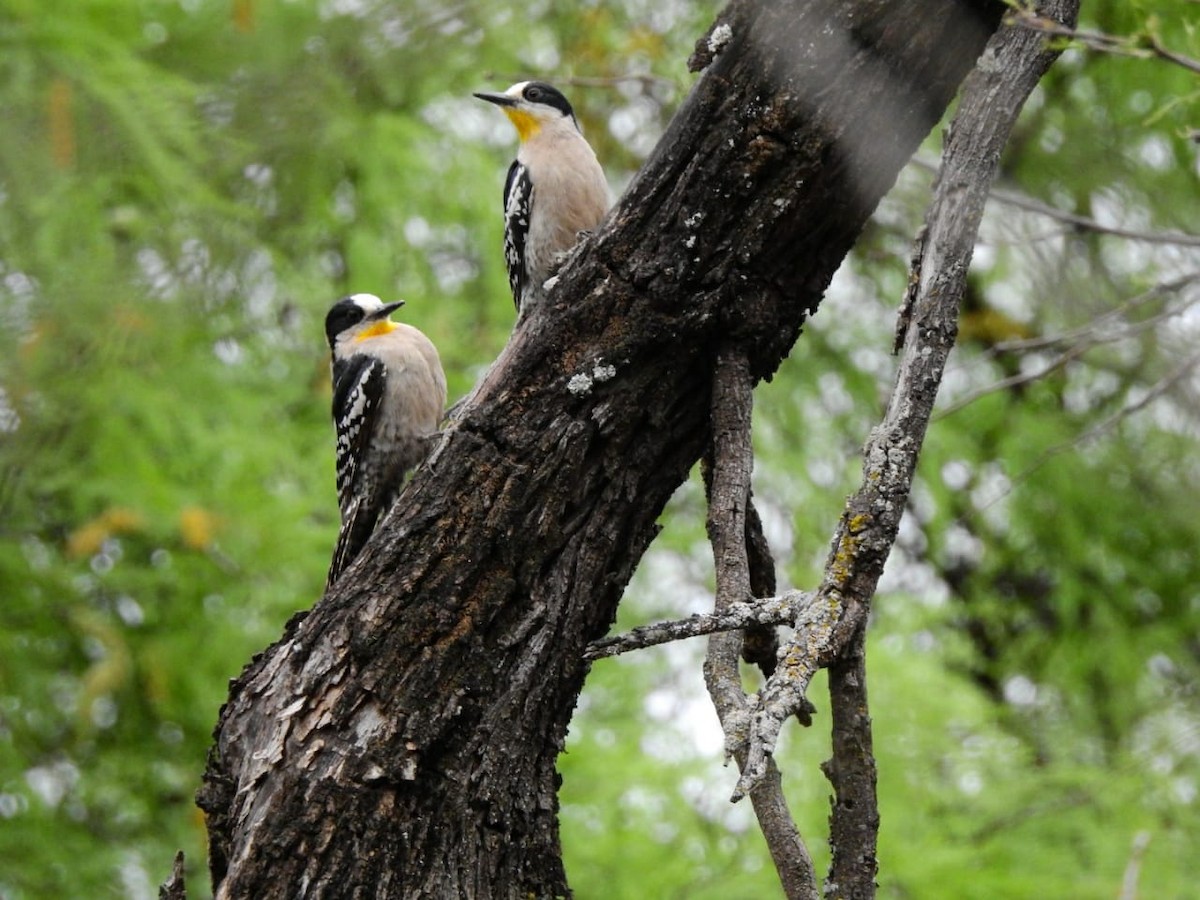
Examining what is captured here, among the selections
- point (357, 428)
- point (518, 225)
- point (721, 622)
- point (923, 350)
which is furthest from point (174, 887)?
point (518, 225)

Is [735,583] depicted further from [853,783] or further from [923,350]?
[923,350]

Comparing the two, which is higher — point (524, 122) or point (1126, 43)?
point (524, 122)

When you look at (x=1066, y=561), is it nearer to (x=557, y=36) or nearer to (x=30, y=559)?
(x=557, y=36)

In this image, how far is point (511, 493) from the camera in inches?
132

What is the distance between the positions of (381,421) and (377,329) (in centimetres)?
62

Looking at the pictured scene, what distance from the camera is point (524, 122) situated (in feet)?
20.3

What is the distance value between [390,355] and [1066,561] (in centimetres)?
647

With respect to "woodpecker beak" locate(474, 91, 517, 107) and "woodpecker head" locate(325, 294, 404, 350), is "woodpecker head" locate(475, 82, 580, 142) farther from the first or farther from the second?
"woodpecker head" locate(325, 294, 404, 350)

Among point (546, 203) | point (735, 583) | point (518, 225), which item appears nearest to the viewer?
point (735, 583)

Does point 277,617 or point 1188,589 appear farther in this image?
point 1188,589

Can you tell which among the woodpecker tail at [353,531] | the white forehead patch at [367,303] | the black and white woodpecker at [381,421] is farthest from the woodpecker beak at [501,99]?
the woodpecker tail at [353,531]

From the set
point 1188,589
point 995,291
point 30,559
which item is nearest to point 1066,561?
point 1188,589

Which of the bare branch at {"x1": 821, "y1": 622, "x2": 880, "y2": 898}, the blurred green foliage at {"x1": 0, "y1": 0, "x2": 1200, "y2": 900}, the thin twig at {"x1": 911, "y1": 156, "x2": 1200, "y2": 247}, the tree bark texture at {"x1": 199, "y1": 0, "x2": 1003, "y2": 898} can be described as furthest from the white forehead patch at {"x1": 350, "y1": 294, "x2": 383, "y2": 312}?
the bare branch at {"x1": 821, "y1": 622, "x2": 880, "y2": 898}

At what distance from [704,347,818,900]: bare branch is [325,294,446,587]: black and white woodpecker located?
106 inches
